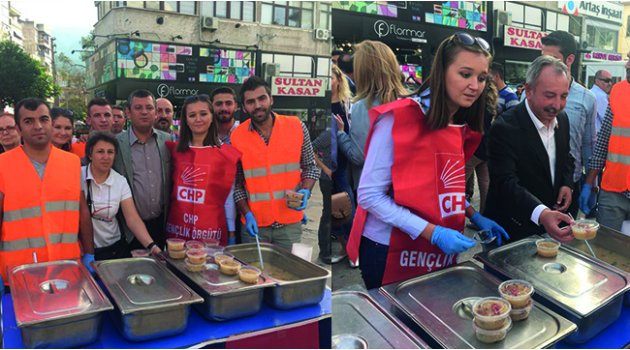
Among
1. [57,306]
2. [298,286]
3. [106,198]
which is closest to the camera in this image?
[57,306]

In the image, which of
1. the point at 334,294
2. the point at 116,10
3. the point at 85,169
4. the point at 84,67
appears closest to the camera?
the point at 334,294

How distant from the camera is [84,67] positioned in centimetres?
302

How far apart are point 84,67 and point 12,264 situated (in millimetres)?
1807

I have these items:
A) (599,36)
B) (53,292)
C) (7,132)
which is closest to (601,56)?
(599,36)

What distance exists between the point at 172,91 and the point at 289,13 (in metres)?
1.12

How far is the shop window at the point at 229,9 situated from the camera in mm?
2111

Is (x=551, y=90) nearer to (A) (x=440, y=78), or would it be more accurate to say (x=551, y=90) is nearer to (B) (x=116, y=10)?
(A) (x=440, y=78)

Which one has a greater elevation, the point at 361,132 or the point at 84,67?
the point at 84,67

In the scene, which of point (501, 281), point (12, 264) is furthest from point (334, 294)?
point (12, 264)

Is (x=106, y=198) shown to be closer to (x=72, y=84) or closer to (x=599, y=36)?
(x=72, y=84)

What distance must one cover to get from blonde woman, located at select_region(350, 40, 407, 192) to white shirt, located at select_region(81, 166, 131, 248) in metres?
1.10

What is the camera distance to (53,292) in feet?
4.16

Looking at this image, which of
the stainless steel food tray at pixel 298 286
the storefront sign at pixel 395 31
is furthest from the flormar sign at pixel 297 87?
the stainless steel food tray at pixel 298 286

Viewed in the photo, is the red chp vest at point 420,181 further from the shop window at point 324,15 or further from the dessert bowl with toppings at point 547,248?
the shop window at point 324,15
